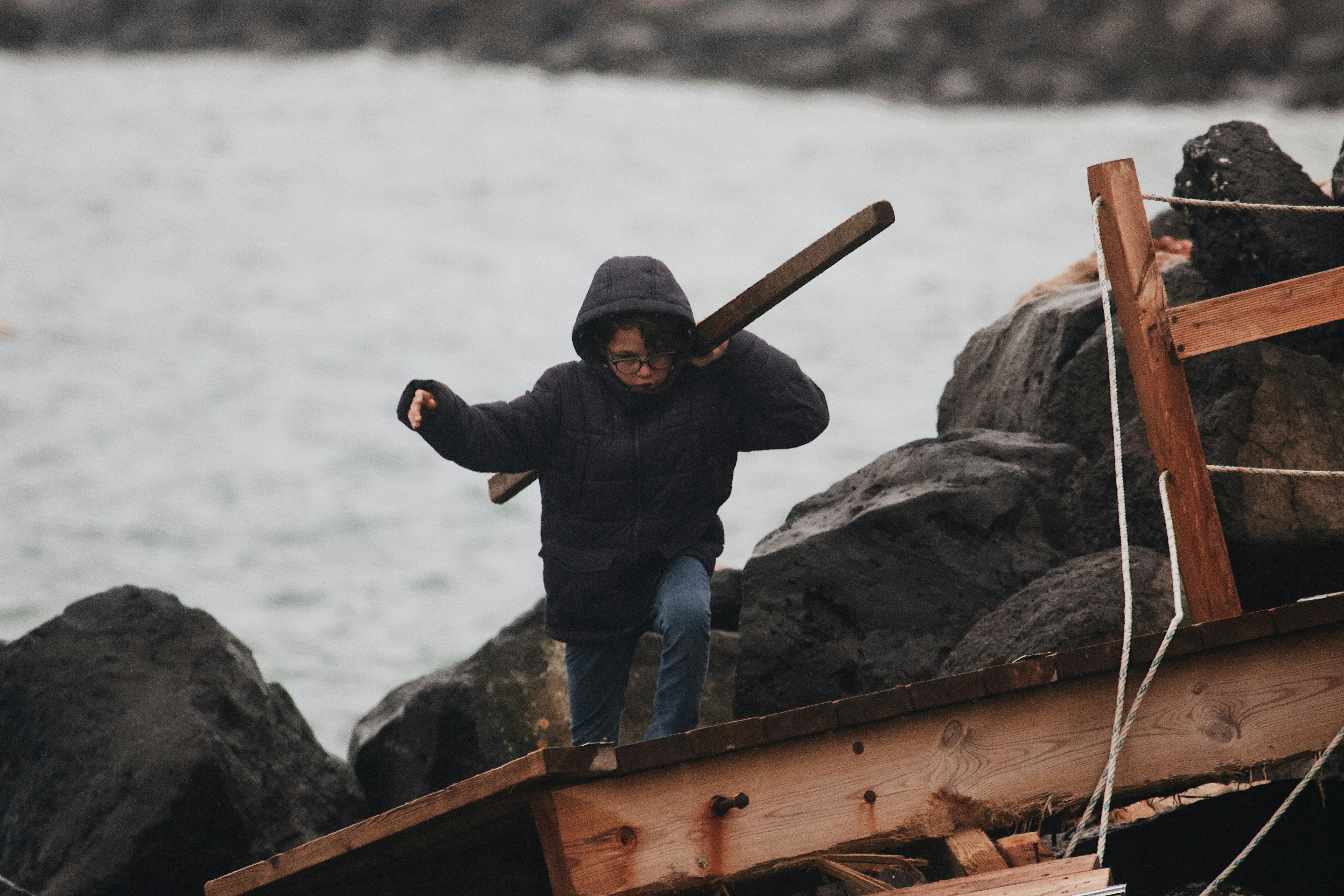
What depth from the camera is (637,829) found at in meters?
2.56

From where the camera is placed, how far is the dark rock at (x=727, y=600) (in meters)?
5.37

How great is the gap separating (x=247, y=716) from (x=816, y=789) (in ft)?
9.88

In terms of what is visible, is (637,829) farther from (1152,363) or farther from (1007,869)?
(1152,363)

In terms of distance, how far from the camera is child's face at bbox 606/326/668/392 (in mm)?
3637

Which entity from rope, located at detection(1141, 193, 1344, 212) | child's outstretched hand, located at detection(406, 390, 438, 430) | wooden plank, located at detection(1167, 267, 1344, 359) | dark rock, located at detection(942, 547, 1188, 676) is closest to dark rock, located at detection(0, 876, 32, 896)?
child's outstretched hand, located at detection(406, 390, 438, 430)

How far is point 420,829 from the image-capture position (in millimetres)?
2725

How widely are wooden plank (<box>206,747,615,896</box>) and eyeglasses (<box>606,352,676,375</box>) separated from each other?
1.30m

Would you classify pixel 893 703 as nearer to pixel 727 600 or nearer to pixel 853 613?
pixel 853 613

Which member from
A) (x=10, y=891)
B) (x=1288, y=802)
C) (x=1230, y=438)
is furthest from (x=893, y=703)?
(x=10, y=891)

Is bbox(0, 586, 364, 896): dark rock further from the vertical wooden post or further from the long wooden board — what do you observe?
the vertical wooden post

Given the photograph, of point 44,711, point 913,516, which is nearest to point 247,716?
point 44,711

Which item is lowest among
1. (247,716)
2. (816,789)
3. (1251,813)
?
(1251,813)

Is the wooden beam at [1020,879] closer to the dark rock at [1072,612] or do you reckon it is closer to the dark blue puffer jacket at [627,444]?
the dark rock at [1072,612]

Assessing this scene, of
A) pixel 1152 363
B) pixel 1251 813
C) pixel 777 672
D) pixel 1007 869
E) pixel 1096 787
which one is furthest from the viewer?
pixel 777 672
